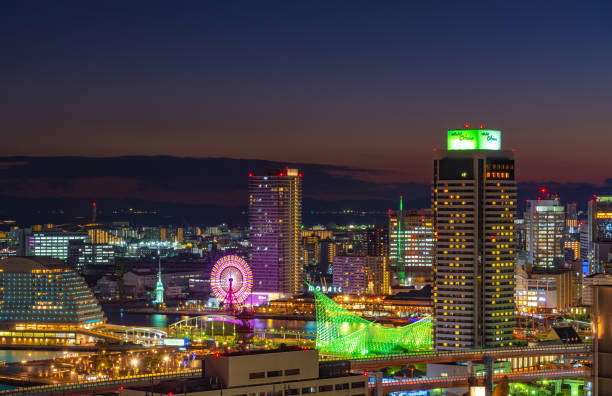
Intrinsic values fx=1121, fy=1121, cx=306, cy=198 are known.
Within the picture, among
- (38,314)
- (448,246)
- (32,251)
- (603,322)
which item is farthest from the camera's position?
(32,251)

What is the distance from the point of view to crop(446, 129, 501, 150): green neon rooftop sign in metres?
56.8

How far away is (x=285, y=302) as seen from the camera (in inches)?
3713

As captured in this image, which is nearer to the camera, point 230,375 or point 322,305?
point 230,375

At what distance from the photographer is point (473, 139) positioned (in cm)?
5688

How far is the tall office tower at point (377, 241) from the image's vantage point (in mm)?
112375

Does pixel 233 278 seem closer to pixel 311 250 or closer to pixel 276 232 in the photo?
pixel 276 232

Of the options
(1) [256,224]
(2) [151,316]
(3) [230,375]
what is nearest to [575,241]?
(1) [256,224]

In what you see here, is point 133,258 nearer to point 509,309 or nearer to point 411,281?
point 411,281

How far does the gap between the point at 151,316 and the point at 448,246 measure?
39.5 m

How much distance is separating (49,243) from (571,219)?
67.1 meters

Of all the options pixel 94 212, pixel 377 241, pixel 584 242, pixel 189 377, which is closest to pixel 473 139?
pixel 189 377

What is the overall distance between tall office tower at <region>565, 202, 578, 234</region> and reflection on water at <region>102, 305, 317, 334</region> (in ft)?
220

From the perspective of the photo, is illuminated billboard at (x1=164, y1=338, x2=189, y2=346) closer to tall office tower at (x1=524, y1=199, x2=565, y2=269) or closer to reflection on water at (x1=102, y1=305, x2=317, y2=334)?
reflection on water at (x1=102, y1=305, x2=317, y2=334)

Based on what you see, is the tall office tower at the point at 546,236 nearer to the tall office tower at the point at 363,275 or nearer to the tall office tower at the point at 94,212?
the tall office tower at the point at 363,275
